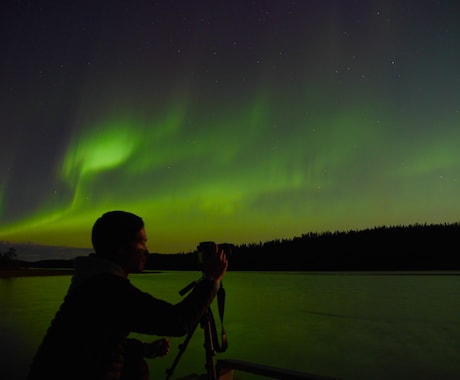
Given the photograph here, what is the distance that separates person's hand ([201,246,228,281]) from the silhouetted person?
11cm

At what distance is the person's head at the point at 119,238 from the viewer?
1732 mm

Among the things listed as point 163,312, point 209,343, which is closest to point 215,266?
point 163,312

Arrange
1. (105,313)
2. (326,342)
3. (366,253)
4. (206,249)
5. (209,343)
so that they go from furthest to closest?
(366,253) < (326,342) < (209,343) < (206,249) < (105,313)

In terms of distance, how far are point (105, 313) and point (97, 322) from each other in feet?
0.20

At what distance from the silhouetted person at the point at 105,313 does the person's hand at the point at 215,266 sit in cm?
11

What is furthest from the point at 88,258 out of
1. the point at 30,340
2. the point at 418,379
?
the point at 30,340

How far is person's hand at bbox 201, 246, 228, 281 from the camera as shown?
1.88m

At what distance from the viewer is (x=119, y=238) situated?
1.74 metres

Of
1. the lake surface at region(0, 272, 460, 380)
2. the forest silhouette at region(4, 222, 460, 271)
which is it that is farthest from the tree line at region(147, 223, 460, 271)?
the lake surface at region(0, 272, 460, 380)

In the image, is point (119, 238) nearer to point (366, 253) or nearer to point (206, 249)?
point (206, 249)

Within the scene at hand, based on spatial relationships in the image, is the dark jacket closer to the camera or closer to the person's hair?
the person's hair

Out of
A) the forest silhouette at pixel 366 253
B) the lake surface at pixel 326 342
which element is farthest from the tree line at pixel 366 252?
the lake surface at pixel 326 342

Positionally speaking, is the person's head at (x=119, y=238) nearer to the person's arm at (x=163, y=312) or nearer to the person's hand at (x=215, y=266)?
the person's arm at (x=163, y=312)

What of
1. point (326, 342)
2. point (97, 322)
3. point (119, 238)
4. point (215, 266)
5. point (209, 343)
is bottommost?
point (326, 342)
